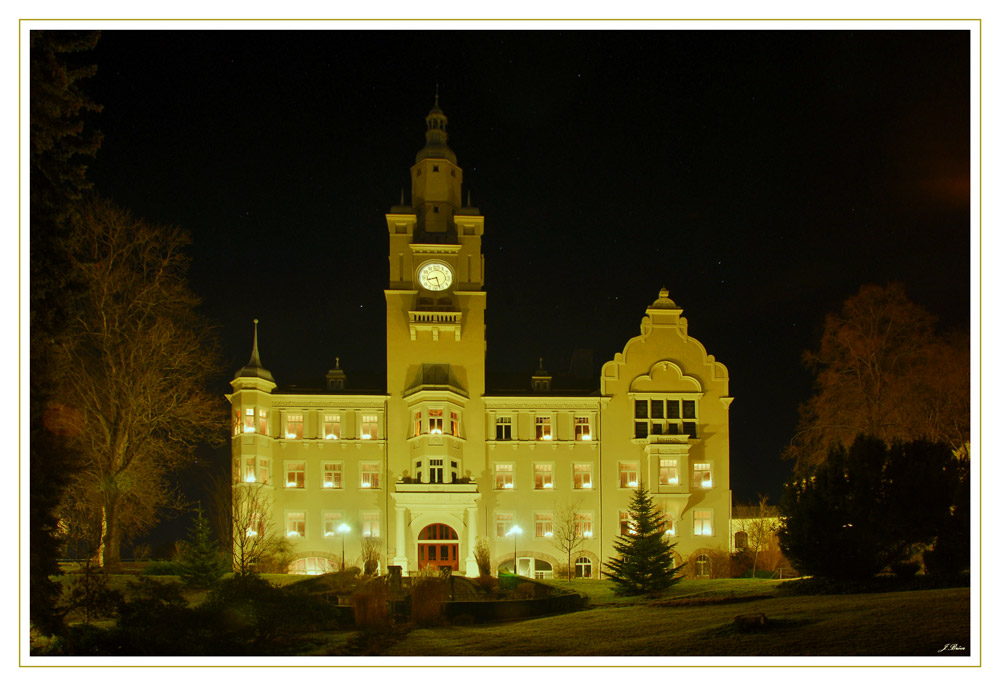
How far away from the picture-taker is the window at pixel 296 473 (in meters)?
49.7

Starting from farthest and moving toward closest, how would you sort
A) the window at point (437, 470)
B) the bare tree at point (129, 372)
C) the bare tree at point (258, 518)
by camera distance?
1. the window at point (437, 470)
2. the bare tree at point (258, 518)
3. the bare tree at point (129, 372)

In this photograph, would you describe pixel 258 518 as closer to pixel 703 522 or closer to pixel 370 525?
pixel 370 525

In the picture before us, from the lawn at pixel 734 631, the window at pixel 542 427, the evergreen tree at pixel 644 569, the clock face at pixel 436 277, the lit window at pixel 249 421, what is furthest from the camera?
the clock face at pixel 436 277

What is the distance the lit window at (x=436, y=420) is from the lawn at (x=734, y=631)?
19283mm

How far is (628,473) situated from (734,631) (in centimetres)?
2623

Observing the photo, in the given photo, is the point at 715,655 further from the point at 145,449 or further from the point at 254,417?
the point at 254,417

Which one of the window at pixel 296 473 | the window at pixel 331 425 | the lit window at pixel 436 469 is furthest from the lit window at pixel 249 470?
the lit window at pixel 436 469

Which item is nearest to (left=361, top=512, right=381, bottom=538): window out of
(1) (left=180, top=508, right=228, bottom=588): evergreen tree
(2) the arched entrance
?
(2) the arched entrance

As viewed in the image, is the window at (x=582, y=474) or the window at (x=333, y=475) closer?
the window at (x=333, y=475)

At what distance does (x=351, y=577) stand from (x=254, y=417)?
14.5 metres

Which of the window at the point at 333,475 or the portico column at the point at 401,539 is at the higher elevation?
the window at the point at 333,475

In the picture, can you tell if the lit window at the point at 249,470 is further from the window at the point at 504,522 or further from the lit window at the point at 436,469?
the window at the point at 504,522

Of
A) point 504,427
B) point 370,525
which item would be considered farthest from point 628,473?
point 370,525
